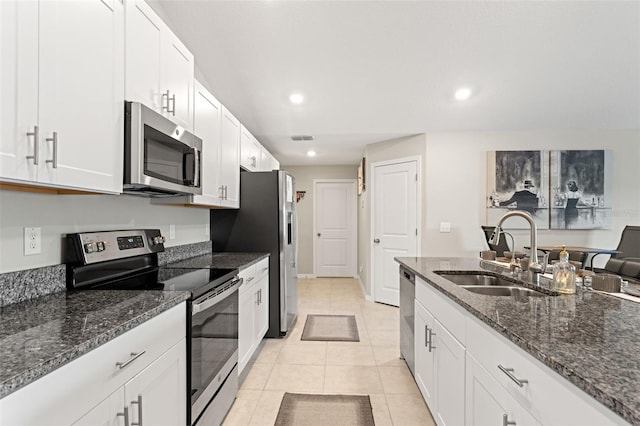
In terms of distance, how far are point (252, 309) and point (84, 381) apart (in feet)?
6.00

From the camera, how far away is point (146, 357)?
1.17 metres

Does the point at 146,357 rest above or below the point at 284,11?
below

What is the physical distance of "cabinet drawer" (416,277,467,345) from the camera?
146cm

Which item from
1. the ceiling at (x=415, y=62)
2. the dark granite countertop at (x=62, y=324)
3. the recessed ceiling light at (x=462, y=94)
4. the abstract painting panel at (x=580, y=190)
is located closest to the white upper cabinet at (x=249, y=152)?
the ceiling at (x=415, y=62)

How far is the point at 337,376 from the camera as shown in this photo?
8.38 feet

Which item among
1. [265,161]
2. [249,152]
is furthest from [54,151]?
[265,161]

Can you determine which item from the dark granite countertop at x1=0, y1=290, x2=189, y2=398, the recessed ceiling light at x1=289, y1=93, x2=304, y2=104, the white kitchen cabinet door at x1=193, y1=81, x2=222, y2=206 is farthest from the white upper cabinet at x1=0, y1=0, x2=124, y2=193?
the recessed ceiling light at x1=289, y1=93, x2=304, y2=104

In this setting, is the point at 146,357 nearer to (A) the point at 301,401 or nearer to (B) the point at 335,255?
(A) the point at 301,401

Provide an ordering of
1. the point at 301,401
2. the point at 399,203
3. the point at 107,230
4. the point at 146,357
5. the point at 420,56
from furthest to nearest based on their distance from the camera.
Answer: the point at 399,203 → the point at 420,56 → the point at 301,401 → the point at 107,230 → the point at 146,357

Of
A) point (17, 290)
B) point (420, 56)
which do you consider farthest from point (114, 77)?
point (420, 56)

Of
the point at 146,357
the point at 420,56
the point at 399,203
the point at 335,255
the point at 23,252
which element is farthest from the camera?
the point at 335,255

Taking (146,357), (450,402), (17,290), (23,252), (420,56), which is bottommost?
(450,402)

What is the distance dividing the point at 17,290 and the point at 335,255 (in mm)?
5926

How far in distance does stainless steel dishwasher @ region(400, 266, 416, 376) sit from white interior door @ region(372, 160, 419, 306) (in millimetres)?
1915
